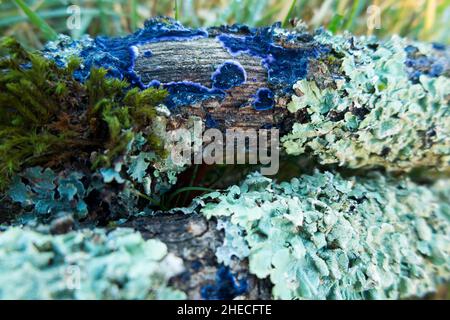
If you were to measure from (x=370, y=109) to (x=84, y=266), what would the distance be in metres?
1.13

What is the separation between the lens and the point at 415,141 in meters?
1.76

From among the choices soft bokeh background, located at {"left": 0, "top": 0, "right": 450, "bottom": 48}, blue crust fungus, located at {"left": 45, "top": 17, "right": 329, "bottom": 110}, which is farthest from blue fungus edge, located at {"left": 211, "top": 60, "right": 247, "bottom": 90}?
soft bokeh background, located at {"left": 0, "top": 0, "right": 450, "bottom": 48}

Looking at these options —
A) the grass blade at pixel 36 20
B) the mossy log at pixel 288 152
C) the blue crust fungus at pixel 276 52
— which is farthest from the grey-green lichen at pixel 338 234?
the grass blade at pixel 36 20

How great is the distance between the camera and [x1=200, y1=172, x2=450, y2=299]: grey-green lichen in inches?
51.0

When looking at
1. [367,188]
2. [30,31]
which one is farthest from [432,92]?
[30,31]

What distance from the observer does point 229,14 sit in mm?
2250

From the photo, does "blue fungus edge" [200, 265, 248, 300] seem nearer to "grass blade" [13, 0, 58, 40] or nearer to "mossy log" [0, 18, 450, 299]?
"mossy log" [0, 18, 450, 299]

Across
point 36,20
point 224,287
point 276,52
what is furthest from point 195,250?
point 36,20

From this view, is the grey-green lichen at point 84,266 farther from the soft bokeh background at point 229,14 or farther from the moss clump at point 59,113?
the soft bokeh background at point 229,14

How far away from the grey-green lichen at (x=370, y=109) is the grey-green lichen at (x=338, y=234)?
148mm

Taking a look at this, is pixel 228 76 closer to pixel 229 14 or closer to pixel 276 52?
pixel 276 52

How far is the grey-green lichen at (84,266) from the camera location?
103 cm

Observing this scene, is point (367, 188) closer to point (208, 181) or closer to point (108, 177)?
point (208, 181)

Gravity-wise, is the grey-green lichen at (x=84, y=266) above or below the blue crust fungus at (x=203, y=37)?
below
